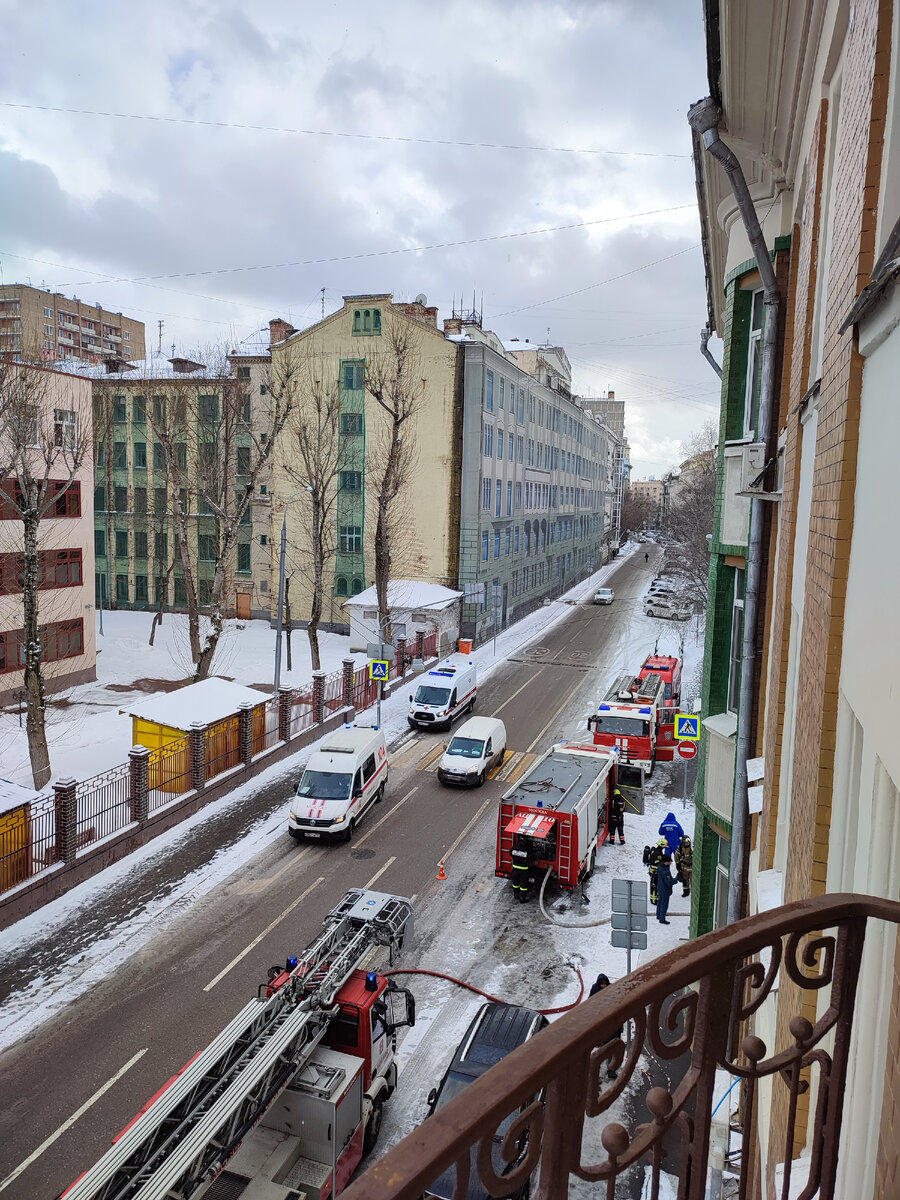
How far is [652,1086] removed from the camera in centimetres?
218

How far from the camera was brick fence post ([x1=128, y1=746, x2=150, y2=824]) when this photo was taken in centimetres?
1766

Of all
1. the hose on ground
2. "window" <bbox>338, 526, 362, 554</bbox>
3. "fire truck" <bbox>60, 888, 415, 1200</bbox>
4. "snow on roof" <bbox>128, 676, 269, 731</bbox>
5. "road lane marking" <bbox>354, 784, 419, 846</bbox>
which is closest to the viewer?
"fire truck" <bbox>60, 888, 415, 1200</bbox>

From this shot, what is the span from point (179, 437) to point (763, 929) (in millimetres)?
44778

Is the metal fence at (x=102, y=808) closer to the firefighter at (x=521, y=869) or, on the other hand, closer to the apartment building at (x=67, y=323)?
the firefighter at (x=521, y=869)

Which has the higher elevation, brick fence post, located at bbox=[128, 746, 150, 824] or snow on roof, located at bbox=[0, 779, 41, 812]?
snow on roof, located at bbox=[0, 779, 41, 812]

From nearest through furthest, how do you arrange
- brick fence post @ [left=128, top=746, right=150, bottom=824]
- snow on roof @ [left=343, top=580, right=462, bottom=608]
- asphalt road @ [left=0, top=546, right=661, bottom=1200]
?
asphalt road @ [left=0, top=546, right=661, bottom=1200] < brick fence post @ [left=128, top=746, right=150, bottom=824] < snow on roof @ [left=343, top=580, right=462, bottom=608]

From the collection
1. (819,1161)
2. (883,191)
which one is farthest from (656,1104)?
(883,191)

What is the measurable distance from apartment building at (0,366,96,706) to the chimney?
549 inches

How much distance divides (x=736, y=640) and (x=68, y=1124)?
10499 millimetres

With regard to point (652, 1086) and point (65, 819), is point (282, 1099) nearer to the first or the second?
point (652, 1086)

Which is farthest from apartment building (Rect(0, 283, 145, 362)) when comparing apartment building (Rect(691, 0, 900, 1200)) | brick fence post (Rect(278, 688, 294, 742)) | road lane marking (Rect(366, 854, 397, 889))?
apartment building (Rect(691, 0, 900, 1200))

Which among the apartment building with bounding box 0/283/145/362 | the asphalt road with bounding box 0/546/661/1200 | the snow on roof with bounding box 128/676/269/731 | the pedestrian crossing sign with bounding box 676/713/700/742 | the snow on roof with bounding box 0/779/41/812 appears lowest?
the asphalt road with bounding box 0/546/661/1200

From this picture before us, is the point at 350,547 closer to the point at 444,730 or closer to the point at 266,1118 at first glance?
the point at 444,730

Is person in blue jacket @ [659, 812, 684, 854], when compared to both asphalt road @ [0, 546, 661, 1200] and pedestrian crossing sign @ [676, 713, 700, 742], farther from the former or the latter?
asphalt road @ [0, 546, 661, 1200]
